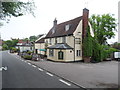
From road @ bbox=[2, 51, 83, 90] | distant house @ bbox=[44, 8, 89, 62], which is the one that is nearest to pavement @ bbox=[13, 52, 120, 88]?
road @ bbox=[2, 51, 83, 90]

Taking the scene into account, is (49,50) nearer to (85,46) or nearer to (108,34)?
(85,46)

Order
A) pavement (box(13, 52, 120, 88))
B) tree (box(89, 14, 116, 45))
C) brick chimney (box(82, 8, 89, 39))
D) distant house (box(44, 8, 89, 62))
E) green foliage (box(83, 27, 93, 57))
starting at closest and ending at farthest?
1. pavement (box(13, 52, 120, 88))
2. distant house (box(44, 8, 89, 62))
3. green foliage (box(83, 27, 93, 57))
4. brick chimney (box(82, 8, 89, 39))
5. tree (box(89, 14, 116, 45))

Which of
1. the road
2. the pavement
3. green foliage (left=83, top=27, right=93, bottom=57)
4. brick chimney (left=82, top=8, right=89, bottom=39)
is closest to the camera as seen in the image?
the road

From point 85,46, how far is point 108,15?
19.9m

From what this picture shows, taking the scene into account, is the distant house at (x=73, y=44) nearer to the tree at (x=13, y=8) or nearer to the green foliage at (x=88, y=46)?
the green foliage at (x=88, y=46)

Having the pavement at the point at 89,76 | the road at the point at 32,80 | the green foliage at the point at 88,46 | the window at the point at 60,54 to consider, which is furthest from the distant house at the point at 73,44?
the road at the point at 32,80

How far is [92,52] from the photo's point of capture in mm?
26172

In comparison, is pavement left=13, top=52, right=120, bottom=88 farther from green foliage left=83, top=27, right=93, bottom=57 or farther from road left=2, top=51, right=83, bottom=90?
green foliage left=83, top=27, right=93, bottom=57

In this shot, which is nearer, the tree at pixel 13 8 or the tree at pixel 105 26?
the tree at pixel 13 8

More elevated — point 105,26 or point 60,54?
point 105,26

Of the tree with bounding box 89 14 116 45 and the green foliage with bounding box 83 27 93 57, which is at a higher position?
the tree with bounding box 89 14 116 45

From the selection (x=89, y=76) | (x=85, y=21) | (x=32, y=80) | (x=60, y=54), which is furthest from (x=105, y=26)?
(x=32, y=80)

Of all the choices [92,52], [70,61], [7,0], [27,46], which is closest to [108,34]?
[92,52]

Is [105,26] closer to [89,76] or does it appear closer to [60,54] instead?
[60,54]
